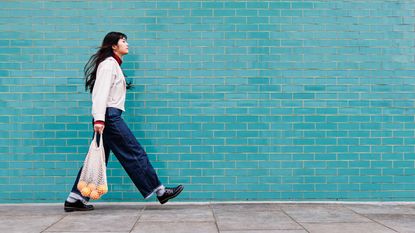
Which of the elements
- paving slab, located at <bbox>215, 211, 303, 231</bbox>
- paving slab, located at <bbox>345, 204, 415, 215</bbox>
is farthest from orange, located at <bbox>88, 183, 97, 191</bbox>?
paving slab, located at <bbox>345, 204, 415, 215</bbox>

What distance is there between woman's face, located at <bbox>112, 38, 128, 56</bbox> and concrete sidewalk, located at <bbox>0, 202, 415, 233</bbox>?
1.72m

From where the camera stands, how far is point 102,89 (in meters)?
4.76

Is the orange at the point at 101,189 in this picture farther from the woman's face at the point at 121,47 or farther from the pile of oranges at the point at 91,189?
the woman's face at the point at 121,47

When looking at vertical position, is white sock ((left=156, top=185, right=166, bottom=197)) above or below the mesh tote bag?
below

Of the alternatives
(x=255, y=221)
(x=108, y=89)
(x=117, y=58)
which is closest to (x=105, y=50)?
(x=117, y=58)

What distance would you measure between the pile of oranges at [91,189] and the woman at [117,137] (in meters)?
0.22

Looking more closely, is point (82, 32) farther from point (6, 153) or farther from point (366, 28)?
point (366, 28)

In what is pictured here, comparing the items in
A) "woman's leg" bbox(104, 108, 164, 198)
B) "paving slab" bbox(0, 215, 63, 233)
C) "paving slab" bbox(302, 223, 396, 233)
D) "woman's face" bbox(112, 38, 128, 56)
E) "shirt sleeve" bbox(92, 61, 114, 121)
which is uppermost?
"woman's face" bbox(112, 38, 128, 56)

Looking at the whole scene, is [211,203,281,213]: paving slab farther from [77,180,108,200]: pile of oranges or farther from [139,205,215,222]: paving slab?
[77,180,108,200]: pile of oranges

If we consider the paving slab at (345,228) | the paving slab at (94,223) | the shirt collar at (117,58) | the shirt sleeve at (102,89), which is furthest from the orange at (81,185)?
the paving slab at (345,228)

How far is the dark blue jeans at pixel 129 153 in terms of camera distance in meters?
4.82

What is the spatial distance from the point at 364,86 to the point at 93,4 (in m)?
3.33

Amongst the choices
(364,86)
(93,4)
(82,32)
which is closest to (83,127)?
(82,32)

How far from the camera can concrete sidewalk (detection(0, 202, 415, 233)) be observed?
4.05 metres
